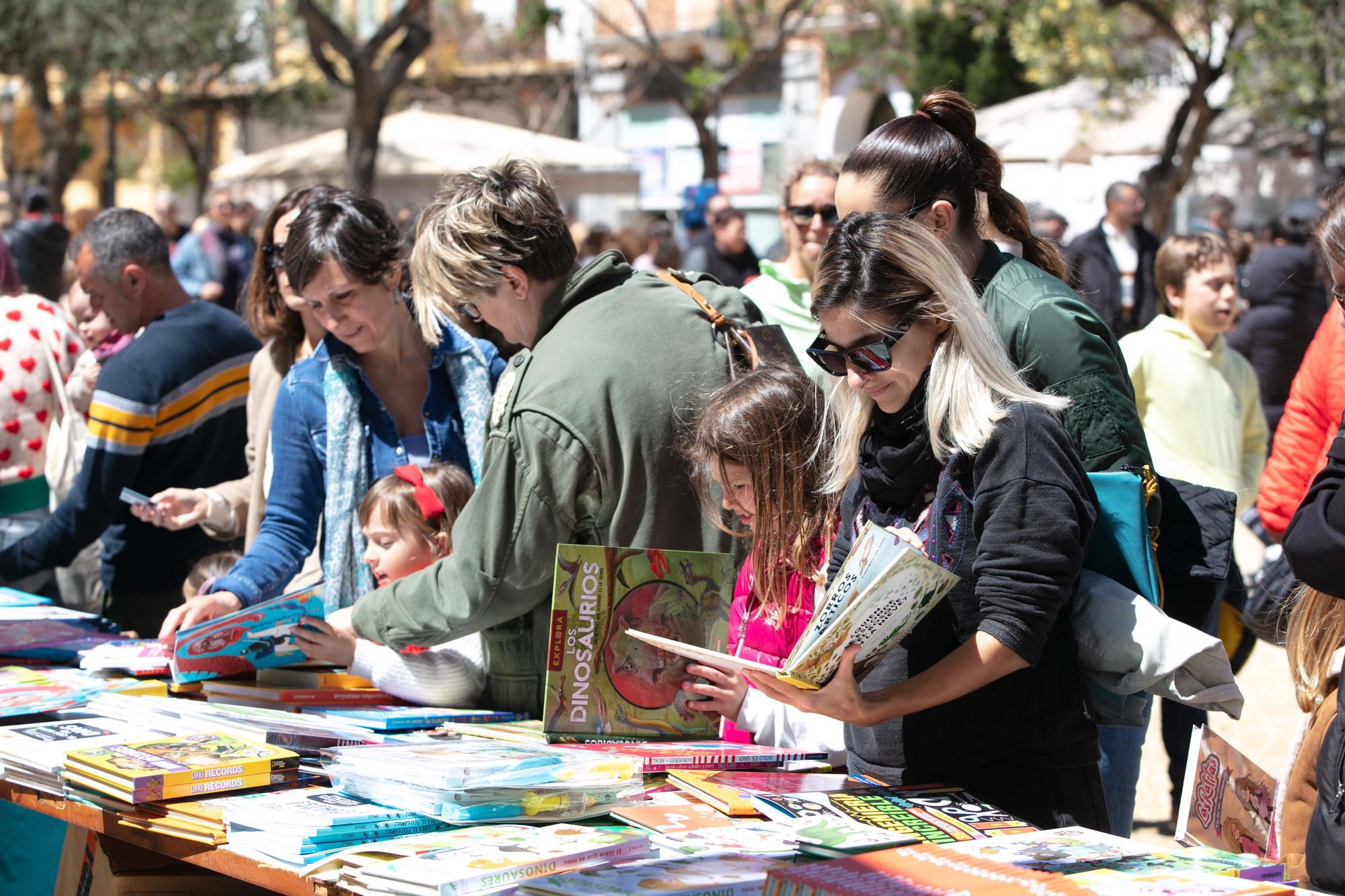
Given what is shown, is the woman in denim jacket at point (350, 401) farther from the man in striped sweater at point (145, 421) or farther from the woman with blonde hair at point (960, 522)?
the woman with blonde hair at point (960, 522)

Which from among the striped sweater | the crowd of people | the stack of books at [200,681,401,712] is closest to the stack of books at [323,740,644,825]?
the crowd of people

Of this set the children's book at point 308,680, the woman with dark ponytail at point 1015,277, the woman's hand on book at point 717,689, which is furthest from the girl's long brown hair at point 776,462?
the children's book at point 308,680

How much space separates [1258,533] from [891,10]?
65.6ft

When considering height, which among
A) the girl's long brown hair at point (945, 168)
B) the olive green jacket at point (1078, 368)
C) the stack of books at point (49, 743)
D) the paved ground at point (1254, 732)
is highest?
the girl's long brown hair at point (945, 168)

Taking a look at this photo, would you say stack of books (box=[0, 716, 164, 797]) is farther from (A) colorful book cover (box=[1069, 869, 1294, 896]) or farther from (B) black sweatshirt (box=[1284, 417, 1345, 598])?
(B) black sweatshirt (box=[1284, 417, 1345, 598])

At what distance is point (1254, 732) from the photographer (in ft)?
18.2

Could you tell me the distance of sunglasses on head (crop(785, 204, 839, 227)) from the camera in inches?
187

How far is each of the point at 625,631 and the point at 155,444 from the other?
6.50 ft

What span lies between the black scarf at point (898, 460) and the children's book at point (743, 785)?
448mm

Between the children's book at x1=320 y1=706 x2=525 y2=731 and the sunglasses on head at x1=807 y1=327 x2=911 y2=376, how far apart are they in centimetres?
117

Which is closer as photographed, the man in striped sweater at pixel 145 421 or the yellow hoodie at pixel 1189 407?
the man in striped sweater at pixel 145 421

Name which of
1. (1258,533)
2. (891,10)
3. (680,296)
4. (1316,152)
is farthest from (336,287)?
(891,10)

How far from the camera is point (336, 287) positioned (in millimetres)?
3174

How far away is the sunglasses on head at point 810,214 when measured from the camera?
4.76 metres
